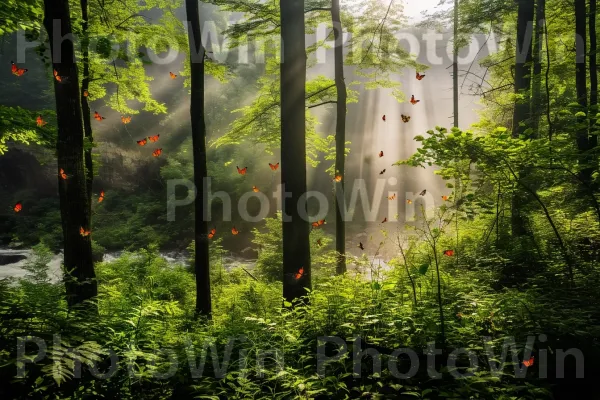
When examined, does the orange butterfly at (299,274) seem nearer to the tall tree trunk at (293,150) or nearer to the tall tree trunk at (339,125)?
the tall tree trunk at (293,150)

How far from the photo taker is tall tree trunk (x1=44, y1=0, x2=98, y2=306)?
435 cm

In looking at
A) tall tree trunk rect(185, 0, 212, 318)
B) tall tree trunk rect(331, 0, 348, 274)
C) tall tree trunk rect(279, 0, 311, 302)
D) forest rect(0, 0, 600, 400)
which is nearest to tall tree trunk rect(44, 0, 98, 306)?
forest rect(0, 0, 600, 400)

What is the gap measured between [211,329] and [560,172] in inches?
193

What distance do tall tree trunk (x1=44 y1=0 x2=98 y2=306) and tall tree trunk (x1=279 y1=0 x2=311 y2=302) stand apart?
2581mm

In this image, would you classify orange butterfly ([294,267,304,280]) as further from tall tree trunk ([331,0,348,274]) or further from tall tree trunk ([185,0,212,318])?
tall tree trunk ([331,0,348,274])

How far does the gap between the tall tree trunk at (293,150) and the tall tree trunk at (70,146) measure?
258 cm

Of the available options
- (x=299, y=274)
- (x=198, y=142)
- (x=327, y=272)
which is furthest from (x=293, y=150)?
(x=327, y=272)

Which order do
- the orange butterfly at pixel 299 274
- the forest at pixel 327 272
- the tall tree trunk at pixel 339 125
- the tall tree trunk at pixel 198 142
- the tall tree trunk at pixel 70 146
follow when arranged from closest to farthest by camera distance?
1. the forest at pixel 327 272
2. the tall tree trunk at pixel 70 146
3. the orange butterfly at pixel 299 274
4. the tall tree trunk at pixel 198 142
5. the tall tree trunk at pixel 339 125

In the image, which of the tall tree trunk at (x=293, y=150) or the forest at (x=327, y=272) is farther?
the tall tree trunk at (x=293, y=150)

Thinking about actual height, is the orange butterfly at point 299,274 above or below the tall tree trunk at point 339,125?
below

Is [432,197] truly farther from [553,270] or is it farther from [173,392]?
[173,392]

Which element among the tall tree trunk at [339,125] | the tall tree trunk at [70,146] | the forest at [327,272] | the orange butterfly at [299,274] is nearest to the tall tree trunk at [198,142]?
the forest at [327,272]

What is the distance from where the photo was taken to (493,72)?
13414 mm

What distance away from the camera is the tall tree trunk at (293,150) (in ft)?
16.4
